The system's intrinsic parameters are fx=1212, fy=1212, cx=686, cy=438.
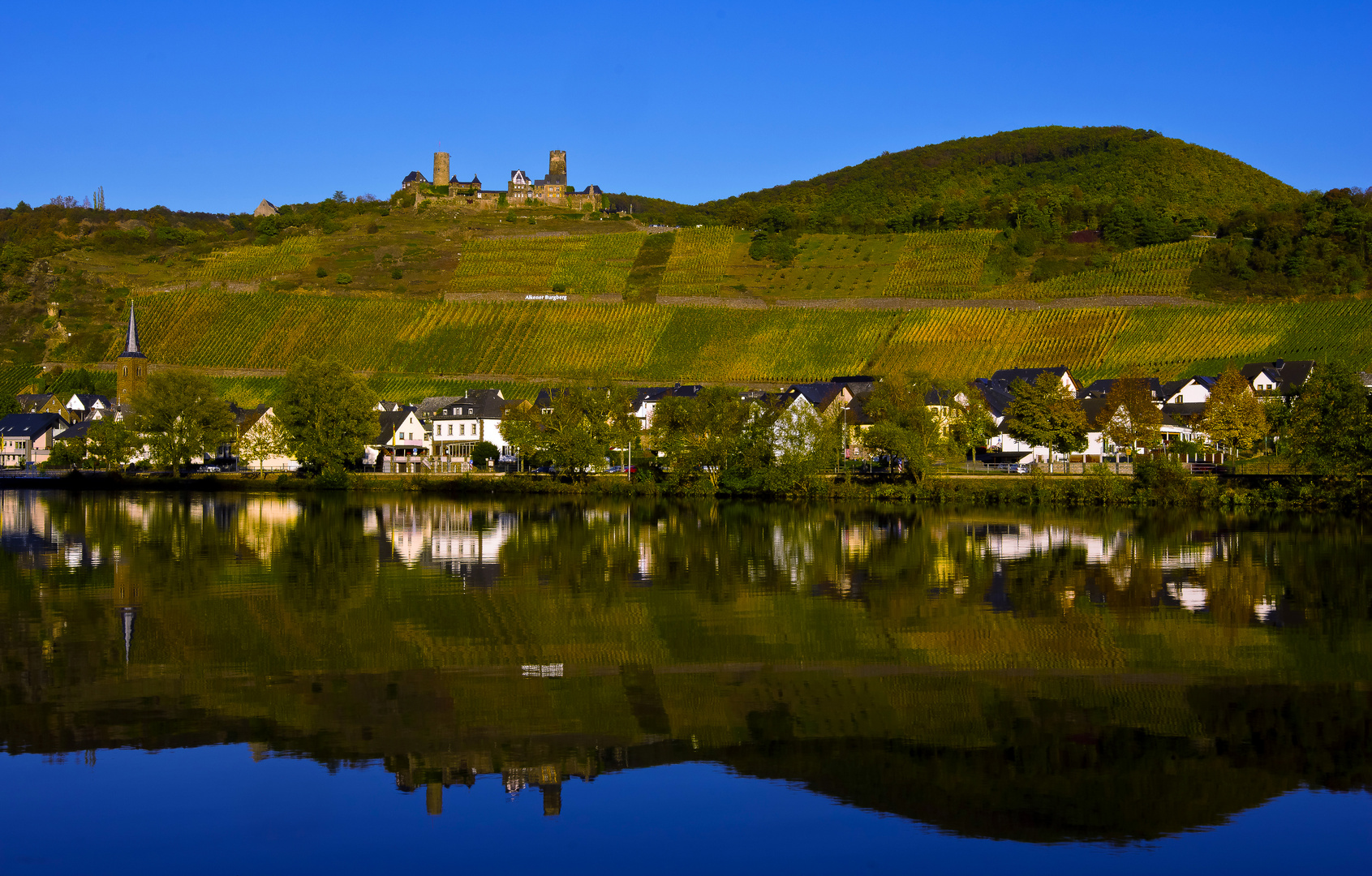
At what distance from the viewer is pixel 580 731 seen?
14.2 meters

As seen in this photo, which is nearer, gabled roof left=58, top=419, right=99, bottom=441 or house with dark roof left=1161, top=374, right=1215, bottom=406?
house with dark roof left=1161, top=374, right=1215, bottom=406

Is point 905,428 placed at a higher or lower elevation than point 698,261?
lower

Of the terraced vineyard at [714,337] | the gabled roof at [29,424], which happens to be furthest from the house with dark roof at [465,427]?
the gabled roof at [29,424]

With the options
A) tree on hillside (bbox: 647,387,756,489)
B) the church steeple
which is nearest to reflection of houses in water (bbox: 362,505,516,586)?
tree on hillside (bbox: 647,387,756,489)

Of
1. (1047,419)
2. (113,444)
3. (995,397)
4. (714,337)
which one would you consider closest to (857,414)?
(995,397)

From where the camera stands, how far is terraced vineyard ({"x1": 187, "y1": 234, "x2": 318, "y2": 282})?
125 meters

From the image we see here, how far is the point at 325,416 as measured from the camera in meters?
69.3

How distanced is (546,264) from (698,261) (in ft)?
54.0

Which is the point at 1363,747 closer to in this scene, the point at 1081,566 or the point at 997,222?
the point at 1081,566

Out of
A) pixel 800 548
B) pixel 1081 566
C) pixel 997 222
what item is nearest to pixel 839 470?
pixel 800 548

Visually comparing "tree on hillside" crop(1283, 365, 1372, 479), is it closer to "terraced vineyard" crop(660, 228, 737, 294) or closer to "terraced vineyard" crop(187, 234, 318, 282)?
"terraced vineyard" crop(660, 228, 737, 294)

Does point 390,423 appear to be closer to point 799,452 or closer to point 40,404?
point 40,404

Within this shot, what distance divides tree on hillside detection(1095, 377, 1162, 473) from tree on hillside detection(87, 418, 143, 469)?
2285 inches

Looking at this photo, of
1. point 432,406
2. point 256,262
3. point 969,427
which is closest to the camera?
point 969,427
